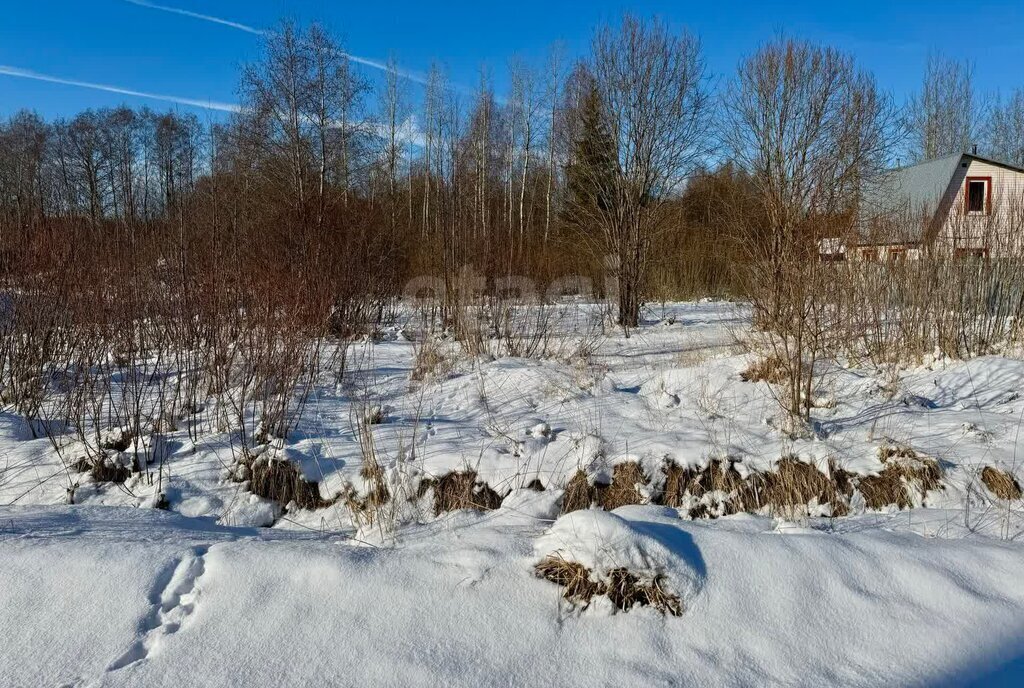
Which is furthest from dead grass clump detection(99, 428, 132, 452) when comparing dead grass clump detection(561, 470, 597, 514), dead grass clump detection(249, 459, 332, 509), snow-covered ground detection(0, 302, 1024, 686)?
dead grass clump detection(561, 470, 597, 514)

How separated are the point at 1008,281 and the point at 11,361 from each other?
1053 cm

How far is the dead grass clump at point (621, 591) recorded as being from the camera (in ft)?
8.36

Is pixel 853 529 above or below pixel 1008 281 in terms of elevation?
below

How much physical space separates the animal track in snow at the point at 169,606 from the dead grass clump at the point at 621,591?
55.5 inches

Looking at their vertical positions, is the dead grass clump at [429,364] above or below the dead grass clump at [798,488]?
above

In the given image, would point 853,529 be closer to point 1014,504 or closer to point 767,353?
point 1014,504

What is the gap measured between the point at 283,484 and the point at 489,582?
2227 millimetres

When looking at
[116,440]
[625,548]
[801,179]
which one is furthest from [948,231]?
[116,440]

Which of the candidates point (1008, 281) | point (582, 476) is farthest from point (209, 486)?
point (1008, 281)

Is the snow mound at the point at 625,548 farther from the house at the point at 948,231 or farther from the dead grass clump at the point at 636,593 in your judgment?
the house at the point at 948,231

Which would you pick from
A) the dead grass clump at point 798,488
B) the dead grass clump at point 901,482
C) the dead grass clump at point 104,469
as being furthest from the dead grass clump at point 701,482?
the dead grass clump at point 104,469

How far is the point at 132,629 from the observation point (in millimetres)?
2367

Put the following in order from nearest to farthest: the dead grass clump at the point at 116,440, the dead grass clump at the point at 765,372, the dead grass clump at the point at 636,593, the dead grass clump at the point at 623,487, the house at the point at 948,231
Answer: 1. the dead grass clump at the point at 636,593
2. the dead grass clump at the point at 623,487
3. the dead grass clump at the point at 116,440
4. the dead grass clump at the point at 765,372
5. the house at the point at 948,231

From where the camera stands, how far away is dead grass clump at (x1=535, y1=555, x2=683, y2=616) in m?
2.55
